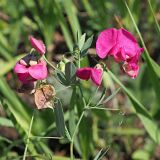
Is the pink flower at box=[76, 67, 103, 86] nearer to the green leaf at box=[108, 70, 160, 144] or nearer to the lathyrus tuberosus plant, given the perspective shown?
the lathyrus tuberosus plant

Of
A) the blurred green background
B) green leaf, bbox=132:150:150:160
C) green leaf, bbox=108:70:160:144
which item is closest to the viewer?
green leaf, bbox=108:70:160:144

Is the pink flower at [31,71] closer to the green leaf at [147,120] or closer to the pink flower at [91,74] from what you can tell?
the pink flower at [91,74]

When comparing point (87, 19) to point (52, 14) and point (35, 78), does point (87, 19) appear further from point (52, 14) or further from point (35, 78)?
point (35, 78)

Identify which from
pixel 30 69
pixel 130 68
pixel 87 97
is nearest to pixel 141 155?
pixel 87 97

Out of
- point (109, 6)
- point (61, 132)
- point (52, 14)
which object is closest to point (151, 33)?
point (109, 6)

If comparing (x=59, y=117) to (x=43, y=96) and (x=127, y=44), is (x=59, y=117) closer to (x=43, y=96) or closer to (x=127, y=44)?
(x=43, y=96)

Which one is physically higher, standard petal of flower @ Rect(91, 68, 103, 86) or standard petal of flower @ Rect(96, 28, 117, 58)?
standard petal of flower @ Rect(96, 28, 117, 58)

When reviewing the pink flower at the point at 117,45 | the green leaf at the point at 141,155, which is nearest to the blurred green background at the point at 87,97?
the green leaf at the point at 141,155

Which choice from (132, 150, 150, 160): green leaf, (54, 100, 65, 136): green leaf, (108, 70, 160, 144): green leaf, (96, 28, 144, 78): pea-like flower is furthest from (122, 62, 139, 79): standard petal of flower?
(132, 150, 150, 160): green leaf

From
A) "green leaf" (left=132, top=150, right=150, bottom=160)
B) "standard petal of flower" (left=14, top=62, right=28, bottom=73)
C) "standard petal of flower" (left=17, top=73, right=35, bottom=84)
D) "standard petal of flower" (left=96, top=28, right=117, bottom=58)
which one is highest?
"standard petal of flower" (left=14, top=62, right=28, bottom=73)
